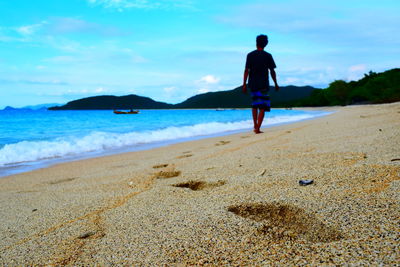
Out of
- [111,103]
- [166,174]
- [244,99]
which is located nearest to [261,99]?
[166,174]

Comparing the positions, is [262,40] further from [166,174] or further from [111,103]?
[111,103]

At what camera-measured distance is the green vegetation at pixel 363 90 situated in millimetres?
43213

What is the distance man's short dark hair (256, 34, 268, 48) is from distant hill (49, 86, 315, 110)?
106302 millimetres

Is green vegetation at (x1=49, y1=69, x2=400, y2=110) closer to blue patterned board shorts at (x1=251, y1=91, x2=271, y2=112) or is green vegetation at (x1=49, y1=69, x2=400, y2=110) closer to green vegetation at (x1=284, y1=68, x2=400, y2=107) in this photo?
green vegetation at (x1=284, y1=68, x2=400, y2=107)

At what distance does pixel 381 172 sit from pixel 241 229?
3.53ft

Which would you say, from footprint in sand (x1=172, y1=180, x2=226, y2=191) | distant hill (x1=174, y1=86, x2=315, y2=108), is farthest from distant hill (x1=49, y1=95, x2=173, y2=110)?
footprint in sand (x1=172, y1=180, x2=226, y2=191)

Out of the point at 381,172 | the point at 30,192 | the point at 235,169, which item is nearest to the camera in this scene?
the point at 381,172

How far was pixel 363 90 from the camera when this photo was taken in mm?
48562

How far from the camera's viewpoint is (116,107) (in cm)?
11731

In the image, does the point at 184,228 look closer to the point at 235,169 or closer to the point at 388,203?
the point at 388,203

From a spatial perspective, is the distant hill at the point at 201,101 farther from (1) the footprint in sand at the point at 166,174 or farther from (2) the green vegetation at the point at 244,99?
(1) the footprint in sand at the point at 166,174

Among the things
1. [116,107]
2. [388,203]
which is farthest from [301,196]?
[116,107]

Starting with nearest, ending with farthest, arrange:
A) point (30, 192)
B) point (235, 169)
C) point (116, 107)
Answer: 1. point (235, 169)
2. point (30, 192)
3. point (116, 107)

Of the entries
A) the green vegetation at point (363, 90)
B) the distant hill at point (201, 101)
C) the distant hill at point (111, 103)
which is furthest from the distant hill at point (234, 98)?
the green vegetation at point (363, 90)
